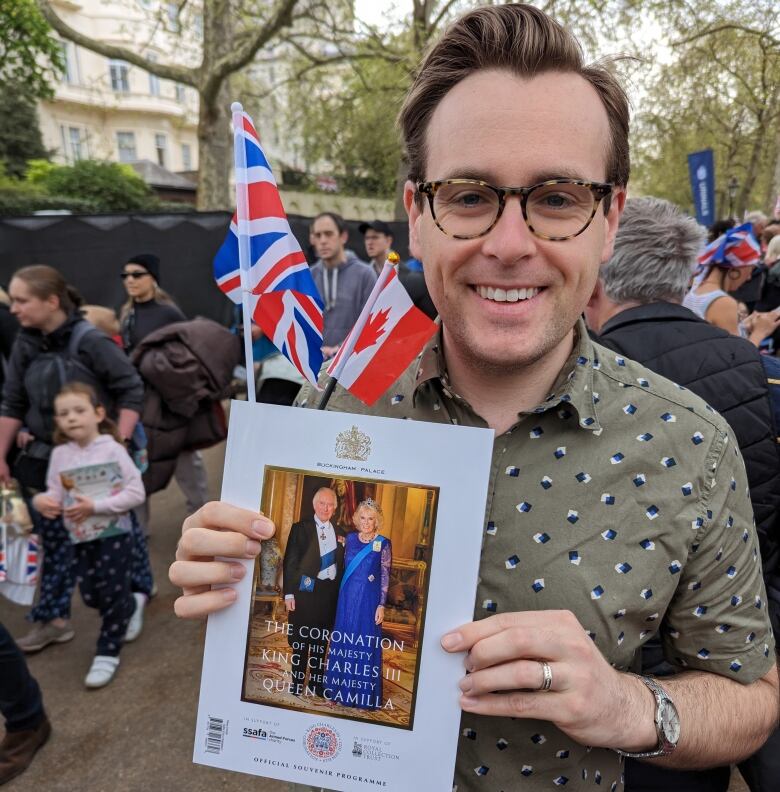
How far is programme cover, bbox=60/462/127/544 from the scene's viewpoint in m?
2.86

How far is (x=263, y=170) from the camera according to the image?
3.34ft

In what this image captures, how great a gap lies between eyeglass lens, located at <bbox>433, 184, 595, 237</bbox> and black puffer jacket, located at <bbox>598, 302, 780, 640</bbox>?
1023mm

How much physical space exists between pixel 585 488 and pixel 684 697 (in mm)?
404

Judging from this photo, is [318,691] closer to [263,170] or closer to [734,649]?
[734,649]

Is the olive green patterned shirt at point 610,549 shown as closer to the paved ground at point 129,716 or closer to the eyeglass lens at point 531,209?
the eyeglass lens at point 531,209

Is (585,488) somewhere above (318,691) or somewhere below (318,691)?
above

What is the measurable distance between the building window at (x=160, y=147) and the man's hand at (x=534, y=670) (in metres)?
49.4

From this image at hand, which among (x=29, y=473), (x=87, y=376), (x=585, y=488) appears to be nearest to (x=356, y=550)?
(x=585, y=488)

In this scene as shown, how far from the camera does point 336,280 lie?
15.8 feet

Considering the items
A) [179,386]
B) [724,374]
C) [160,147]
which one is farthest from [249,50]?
[160,147]

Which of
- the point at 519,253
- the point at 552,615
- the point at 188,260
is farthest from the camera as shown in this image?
the point at 188,260

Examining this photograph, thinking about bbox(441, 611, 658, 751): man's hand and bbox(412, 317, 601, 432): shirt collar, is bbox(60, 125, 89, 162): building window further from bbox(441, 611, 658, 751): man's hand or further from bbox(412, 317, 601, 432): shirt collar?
bbox(441, 611, 658, 751): man's hand

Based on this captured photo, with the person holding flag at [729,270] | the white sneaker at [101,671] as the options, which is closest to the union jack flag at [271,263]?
the white sneaker at [101,671]

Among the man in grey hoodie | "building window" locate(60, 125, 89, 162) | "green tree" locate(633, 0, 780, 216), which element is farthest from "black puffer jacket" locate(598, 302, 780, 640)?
"building window" locate(60, 125, 89, 162)
